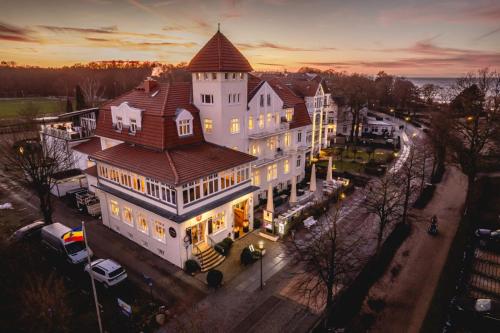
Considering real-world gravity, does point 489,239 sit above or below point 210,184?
below

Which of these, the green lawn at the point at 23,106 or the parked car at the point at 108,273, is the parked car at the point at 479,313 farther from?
the green lawn at the point at 23,106

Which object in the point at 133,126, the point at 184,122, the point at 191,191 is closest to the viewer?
the point at 191,191

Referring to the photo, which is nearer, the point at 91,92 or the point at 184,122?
the point at 184,122

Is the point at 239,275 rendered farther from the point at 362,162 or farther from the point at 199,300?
the point at 362,162

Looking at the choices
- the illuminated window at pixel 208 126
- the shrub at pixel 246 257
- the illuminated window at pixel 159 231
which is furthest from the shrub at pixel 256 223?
the illuminated window at pixel 208 126

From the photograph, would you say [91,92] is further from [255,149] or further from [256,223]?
[256,223]

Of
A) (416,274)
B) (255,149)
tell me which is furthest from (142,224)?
(416,274)

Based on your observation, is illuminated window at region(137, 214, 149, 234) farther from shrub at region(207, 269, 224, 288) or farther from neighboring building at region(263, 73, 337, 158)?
neighboring building at region(263, 73, 337, 158)

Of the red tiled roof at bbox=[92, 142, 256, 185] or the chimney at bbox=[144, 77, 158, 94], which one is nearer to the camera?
the red tiled roof at bbox=[92, 142, 256, 185]

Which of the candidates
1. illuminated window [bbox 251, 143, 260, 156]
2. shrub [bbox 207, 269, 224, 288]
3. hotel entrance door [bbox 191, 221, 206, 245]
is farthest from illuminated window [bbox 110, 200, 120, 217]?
illuminated window [bbox 251, 143, 260, 156]
